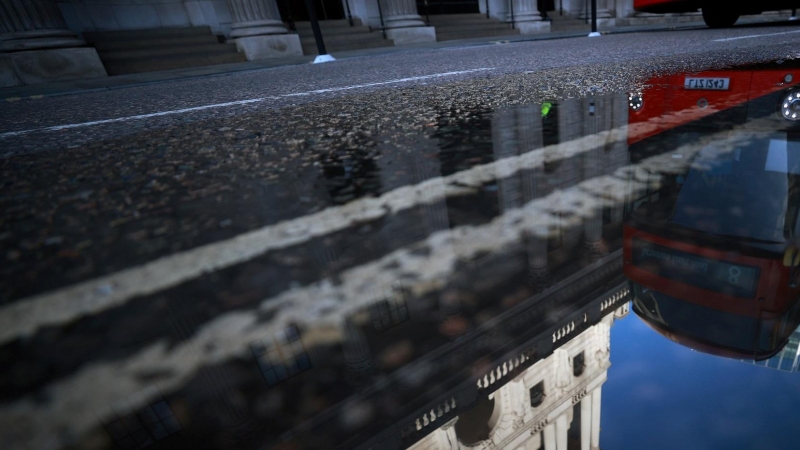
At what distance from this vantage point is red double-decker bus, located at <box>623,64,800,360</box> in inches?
11.5

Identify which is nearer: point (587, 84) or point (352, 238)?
point (352, 238)

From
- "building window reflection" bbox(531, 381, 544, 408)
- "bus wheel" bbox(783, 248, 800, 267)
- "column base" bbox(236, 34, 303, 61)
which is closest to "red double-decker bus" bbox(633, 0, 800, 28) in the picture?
"column base" bbox(236, 34, 303, 61)

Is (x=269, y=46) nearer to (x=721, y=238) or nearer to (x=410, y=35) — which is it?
(x=410, y=35)

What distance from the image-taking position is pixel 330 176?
2.32 feet

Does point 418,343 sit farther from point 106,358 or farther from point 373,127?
point 373,127

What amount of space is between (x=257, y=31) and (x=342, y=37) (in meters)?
1.90

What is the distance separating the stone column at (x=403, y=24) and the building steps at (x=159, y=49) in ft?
A: 11.1

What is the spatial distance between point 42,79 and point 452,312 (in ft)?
25.0

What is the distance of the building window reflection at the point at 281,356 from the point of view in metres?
0.28

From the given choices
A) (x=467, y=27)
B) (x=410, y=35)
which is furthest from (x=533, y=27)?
(x=410, y=35)

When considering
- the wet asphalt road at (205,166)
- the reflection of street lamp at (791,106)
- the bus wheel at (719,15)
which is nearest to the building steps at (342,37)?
the bus wheel at (719,15)

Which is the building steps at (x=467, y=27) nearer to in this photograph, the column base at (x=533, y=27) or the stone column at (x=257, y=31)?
the column base at (x=533, y=27)

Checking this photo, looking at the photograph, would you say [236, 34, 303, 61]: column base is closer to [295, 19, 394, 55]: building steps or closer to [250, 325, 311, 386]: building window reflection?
[295, 19, 394, 55]: building steps

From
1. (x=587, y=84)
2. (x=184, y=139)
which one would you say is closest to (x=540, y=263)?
(x=184, y=139)
